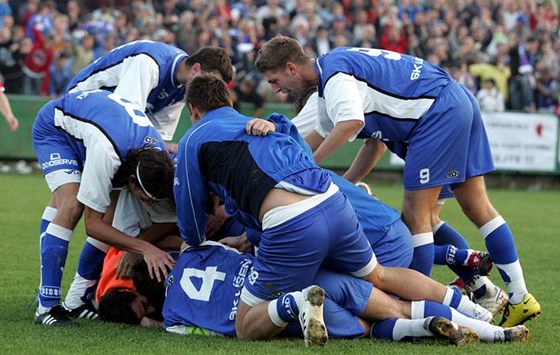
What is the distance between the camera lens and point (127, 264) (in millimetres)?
6770

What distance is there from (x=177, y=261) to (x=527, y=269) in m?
4.11

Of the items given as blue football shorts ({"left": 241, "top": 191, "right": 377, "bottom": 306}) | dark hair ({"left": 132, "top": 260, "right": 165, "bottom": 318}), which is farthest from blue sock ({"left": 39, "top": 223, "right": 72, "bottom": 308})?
blue football shorts ({"left": 241, "top": 191, "right": 377, "bottom": 306})

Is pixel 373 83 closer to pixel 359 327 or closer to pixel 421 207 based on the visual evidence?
pixel 421 207

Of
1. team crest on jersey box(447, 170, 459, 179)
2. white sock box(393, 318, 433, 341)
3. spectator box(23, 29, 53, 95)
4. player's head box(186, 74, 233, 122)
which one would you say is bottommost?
spectator box(23, 29, 53, 95)

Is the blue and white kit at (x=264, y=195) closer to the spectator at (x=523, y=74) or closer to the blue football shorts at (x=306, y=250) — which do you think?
the blue football shorts at (x=306, y=250)

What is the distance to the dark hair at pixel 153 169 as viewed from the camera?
20.8 feet

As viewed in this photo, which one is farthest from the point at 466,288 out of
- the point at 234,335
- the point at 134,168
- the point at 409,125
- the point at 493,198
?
the point at 493,198

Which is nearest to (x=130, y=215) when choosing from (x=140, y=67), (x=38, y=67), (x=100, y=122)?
(x=100, y=122)

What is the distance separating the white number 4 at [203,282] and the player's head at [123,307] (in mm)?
470

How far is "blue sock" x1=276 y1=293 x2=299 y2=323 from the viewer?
5457 millimetres

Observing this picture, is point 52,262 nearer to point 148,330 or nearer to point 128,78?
point 148,330

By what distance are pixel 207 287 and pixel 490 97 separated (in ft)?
46.5

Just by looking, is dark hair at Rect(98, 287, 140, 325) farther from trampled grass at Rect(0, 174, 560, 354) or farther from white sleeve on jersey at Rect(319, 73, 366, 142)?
white sleeve on jersey at Rect(319, 73, 366, 142)

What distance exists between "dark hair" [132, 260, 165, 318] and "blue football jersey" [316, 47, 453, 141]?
1.55m
